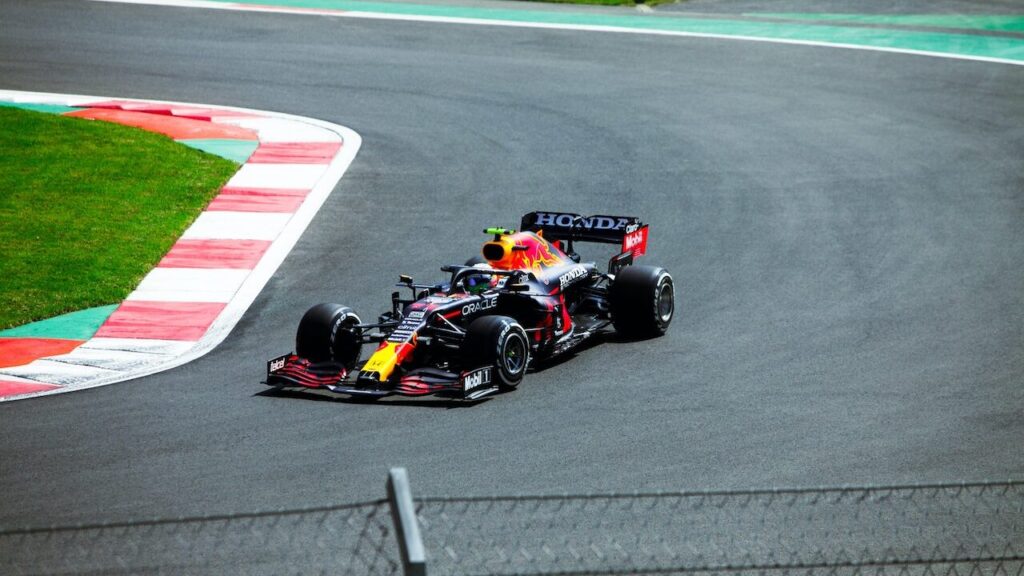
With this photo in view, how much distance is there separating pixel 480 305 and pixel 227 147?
986 centimetres

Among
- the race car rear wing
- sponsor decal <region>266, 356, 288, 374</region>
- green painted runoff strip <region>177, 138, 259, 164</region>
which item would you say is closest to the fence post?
sponsor decal <region>266, 356, 288, 374</region>

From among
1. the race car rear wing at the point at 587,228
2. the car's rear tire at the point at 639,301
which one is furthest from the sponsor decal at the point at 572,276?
the race car rear wing at the point at 587,228

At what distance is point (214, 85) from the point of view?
24984mm

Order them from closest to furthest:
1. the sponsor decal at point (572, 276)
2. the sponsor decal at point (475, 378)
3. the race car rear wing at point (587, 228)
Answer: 1. the sponsor decal at point (475, 378)
2. the sponsor decal at point (572, 276)
3. the race car rear wing at point (587, 228)

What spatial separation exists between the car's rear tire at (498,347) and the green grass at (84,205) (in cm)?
529

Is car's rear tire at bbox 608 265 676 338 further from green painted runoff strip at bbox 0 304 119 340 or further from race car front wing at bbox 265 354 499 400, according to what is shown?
green painted runoff strip at bbox 0 304 119 340

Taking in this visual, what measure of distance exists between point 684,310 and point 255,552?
766 cm

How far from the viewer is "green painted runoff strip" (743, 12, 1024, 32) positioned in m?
31.8

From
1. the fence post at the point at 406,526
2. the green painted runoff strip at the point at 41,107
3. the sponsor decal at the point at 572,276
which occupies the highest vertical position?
the fence post at the point at 406,526

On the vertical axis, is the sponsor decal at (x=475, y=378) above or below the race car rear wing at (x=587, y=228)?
below

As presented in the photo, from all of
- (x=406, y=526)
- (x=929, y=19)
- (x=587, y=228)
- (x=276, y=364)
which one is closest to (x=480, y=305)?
(x=276, y=364)

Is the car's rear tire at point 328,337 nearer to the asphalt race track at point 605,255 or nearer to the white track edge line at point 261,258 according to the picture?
the asphalt race track at point 605,255

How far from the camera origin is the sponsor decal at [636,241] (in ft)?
47.6

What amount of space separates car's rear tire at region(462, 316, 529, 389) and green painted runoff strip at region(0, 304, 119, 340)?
4.58 metres
